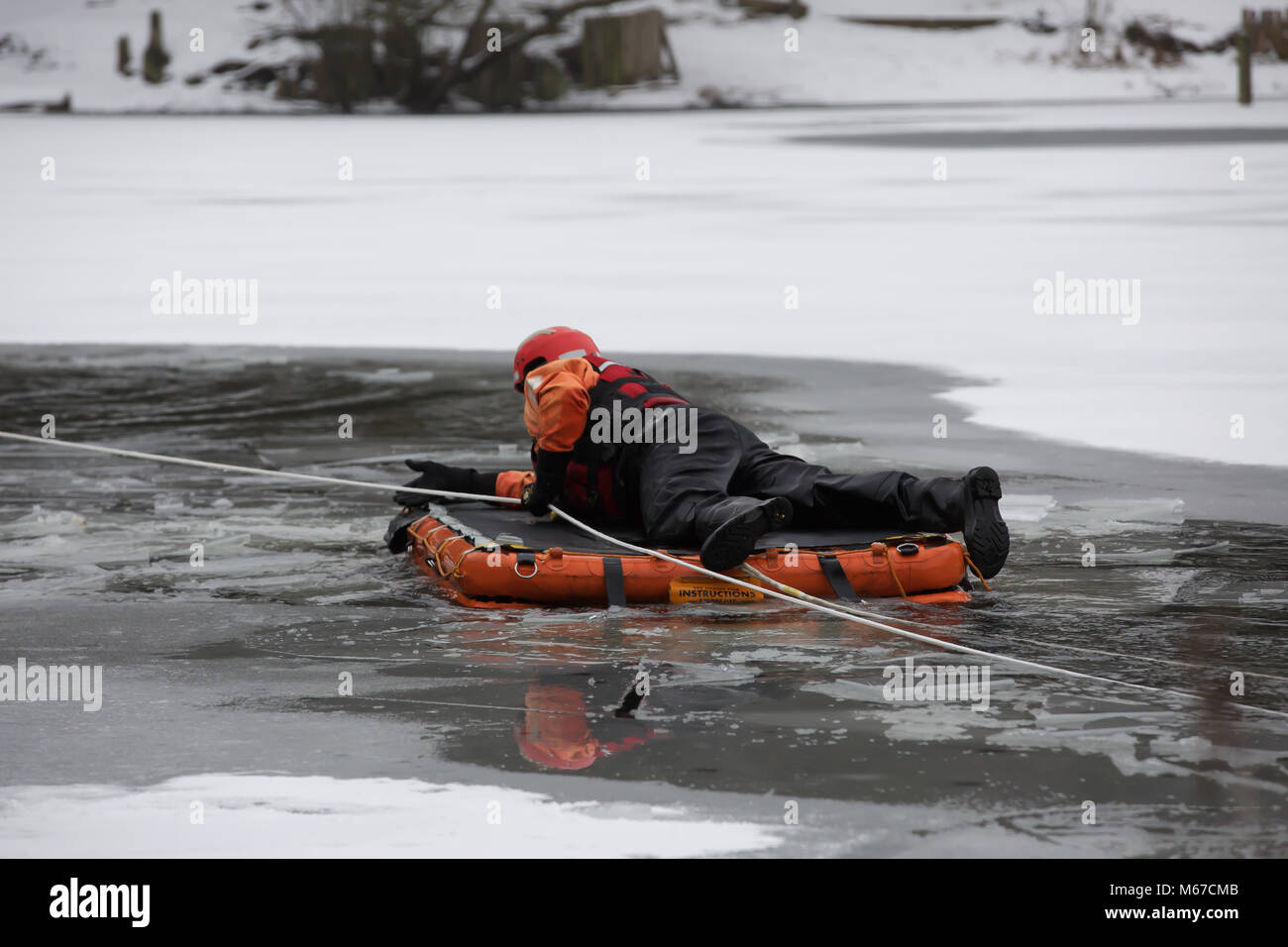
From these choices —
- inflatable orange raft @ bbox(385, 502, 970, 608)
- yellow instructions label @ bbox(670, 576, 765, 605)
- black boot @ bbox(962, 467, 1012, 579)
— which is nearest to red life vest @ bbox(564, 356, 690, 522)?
inflatable orange raft @ bbox(385, 502, 970, 608)

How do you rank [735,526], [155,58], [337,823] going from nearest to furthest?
[337,823]
[735,526]
[155,58]

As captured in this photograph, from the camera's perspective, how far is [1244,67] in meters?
43.1

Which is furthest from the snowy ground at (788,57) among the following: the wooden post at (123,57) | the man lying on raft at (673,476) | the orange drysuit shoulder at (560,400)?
the orange drysuit shoulder at (560,400)

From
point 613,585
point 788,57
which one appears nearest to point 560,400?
point 613,585

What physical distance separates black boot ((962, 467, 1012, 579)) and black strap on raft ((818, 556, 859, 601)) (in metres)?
0.41

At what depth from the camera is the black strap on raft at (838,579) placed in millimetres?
6109

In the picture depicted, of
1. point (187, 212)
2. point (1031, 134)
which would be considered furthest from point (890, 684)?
point (1031, 134)

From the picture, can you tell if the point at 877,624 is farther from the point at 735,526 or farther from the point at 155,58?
the point at 155,58

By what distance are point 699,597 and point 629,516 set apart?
2.31 feet

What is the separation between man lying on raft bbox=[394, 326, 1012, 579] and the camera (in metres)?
6.13

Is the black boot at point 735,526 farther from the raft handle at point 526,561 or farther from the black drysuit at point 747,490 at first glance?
the raft handle at point 526,561

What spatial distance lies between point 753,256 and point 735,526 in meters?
13.1

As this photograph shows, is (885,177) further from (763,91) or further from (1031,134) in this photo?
(763,91)

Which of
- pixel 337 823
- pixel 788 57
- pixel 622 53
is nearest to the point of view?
pixel 337 823
